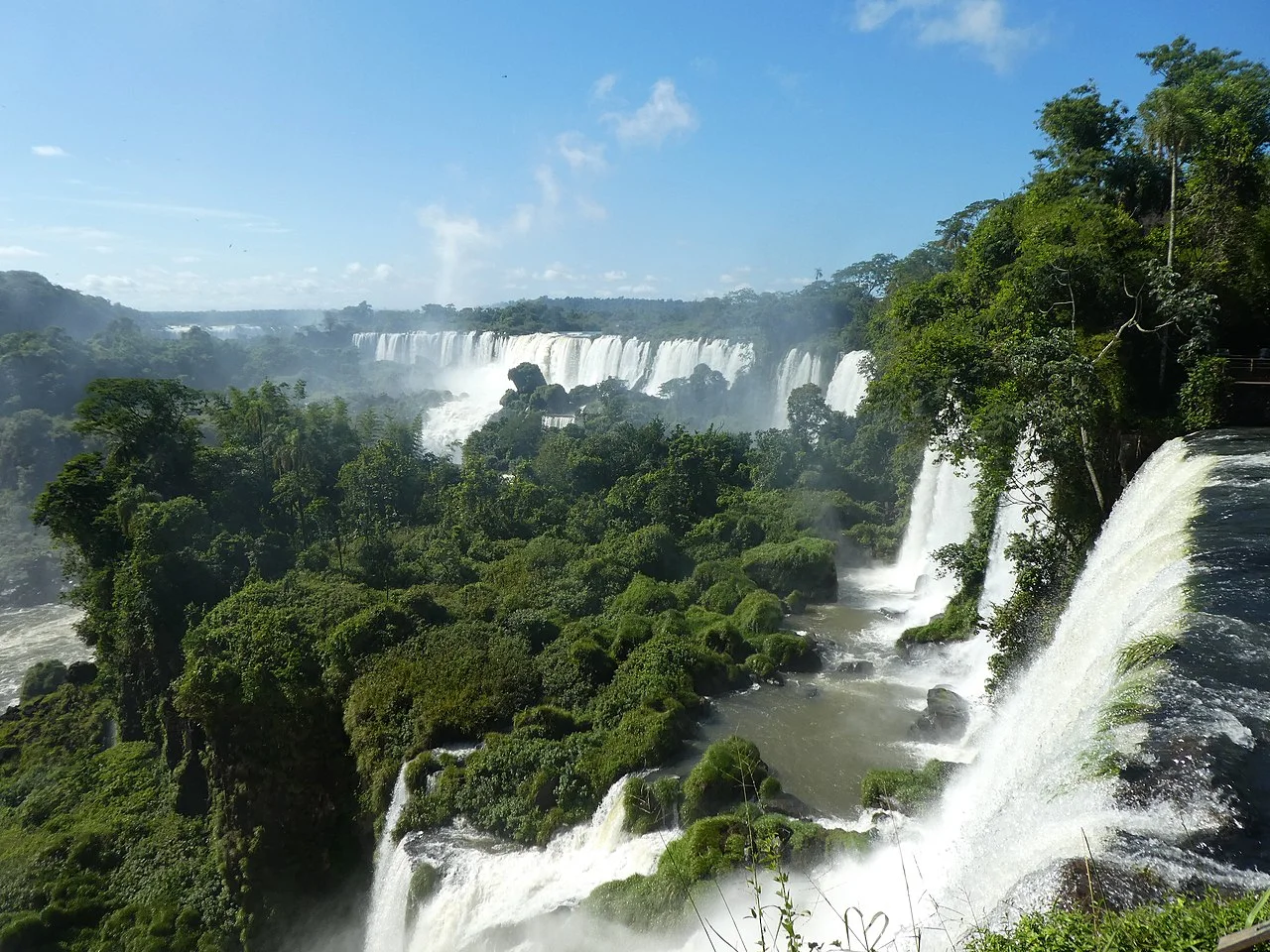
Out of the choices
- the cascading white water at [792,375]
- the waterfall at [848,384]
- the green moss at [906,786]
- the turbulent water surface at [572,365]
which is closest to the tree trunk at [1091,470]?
the green moss at [906,786]

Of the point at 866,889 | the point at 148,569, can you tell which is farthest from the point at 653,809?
the point at 148,569

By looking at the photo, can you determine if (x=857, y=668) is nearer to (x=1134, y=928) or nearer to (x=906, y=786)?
(x=906, y=786)

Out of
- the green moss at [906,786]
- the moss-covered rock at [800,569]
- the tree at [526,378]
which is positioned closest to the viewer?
the green moss at [906,786]

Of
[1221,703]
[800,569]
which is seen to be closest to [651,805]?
[1221,703]

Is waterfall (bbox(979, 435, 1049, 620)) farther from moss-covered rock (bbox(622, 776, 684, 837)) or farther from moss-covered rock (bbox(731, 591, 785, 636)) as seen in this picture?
moss-covered rock (bbox(622, 776, 684, 837))

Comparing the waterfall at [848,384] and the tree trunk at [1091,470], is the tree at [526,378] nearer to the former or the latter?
the waterfall at [848,384]

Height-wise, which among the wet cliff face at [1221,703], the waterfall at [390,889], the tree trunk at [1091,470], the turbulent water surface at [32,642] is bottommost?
the turbulent water surface at [32,642]
